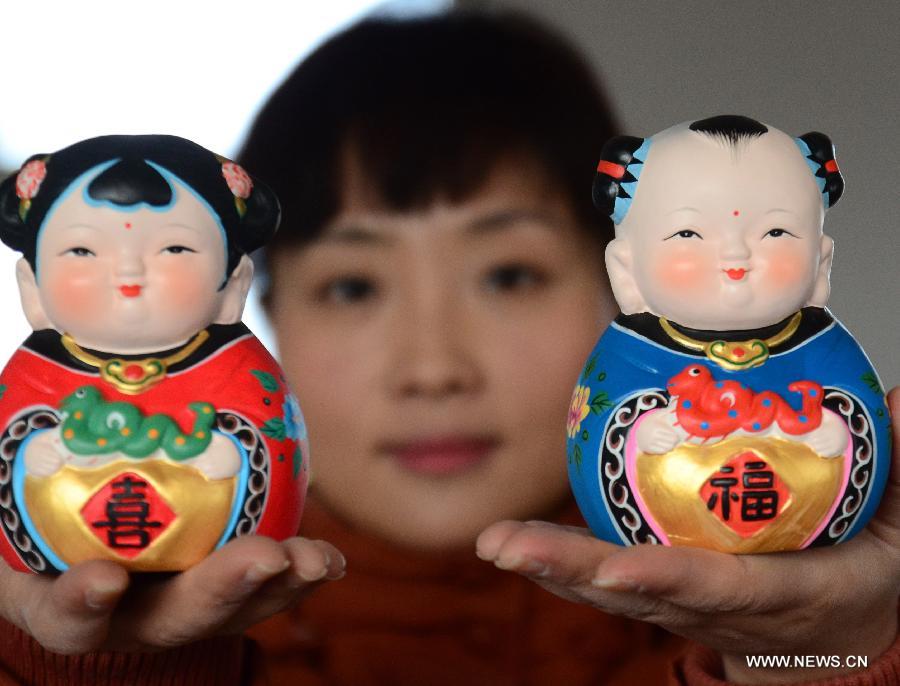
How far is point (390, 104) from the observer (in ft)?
6.61

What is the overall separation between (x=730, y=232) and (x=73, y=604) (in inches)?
29.3

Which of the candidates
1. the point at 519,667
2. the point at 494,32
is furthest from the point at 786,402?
the point at 494,32

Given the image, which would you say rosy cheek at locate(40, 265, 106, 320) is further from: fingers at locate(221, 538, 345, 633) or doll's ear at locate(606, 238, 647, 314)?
doll's ear at locate(606, 238, 647, 314)

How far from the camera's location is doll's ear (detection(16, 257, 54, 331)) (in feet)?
4.05

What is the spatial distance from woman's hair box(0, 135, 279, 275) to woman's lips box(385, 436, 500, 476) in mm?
767

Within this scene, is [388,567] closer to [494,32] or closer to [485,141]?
[485,141]

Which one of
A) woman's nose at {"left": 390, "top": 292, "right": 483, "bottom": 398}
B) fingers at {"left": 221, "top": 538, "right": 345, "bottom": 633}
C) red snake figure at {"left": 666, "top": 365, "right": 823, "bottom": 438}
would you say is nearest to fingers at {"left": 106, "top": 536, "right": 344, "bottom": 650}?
fingers at {"left": 221, "top": 538, "right": 345, "bottom": 633}

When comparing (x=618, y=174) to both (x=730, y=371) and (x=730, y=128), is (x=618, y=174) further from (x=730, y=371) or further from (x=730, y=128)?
(x=730, y=371)

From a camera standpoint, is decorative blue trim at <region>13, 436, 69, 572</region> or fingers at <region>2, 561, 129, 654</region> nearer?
fingers at <region>2, 561, 129, 654</region>

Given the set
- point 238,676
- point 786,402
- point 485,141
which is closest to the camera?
point 786,402

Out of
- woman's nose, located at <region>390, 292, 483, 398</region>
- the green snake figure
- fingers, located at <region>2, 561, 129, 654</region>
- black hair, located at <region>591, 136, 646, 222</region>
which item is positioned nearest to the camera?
fingers, located at <region>2, 561, 129, 654</region>

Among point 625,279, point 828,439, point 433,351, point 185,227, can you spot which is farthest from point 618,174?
point 433,351

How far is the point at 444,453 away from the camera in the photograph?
1955 millimetres

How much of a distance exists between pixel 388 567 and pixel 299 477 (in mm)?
889
